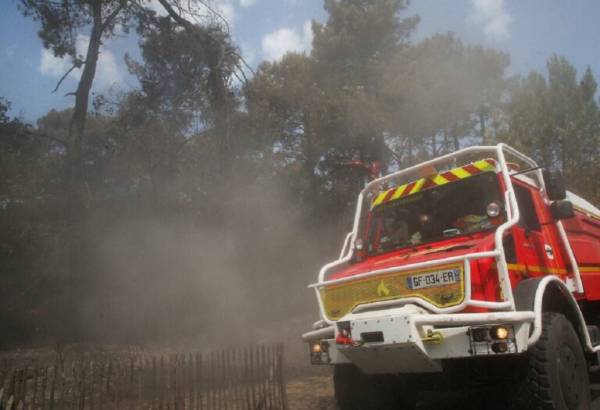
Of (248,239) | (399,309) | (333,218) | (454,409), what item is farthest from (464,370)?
(333,218)

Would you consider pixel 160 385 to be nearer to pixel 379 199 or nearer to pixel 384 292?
pixel 384 292

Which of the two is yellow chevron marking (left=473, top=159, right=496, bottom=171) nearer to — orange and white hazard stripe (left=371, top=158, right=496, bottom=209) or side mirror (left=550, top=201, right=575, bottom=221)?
orange and white hazard stripe (left=371, top=158, right=496, bottom=209)

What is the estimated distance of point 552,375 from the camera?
3.91 metres

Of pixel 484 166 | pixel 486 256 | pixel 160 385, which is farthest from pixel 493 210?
pixel 160 385

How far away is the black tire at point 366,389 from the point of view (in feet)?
16.4

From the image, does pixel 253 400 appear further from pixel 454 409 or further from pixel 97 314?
pixel 97 314

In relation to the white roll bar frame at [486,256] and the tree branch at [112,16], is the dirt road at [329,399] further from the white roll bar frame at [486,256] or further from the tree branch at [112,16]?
the tree branch at [112,16]

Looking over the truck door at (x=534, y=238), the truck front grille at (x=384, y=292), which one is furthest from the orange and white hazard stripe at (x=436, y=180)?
the truck front grille at (x=384, y=292)

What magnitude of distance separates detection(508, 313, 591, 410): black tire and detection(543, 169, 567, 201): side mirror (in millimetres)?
1168

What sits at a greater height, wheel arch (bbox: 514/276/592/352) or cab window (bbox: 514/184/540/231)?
cab window (bbox: 514/184/540/231)

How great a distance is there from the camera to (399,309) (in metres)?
4.04

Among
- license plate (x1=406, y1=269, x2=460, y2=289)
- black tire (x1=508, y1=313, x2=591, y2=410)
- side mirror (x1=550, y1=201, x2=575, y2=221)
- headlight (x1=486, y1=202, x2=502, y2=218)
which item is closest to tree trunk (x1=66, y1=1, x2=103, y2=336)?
license plate (x1=406, y1=269, x2=460, y2=289)

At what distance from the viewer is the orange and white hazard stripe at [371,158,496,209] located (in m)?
5.04

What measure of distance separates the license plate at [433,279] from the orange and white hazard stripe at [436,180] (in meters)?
1.44
